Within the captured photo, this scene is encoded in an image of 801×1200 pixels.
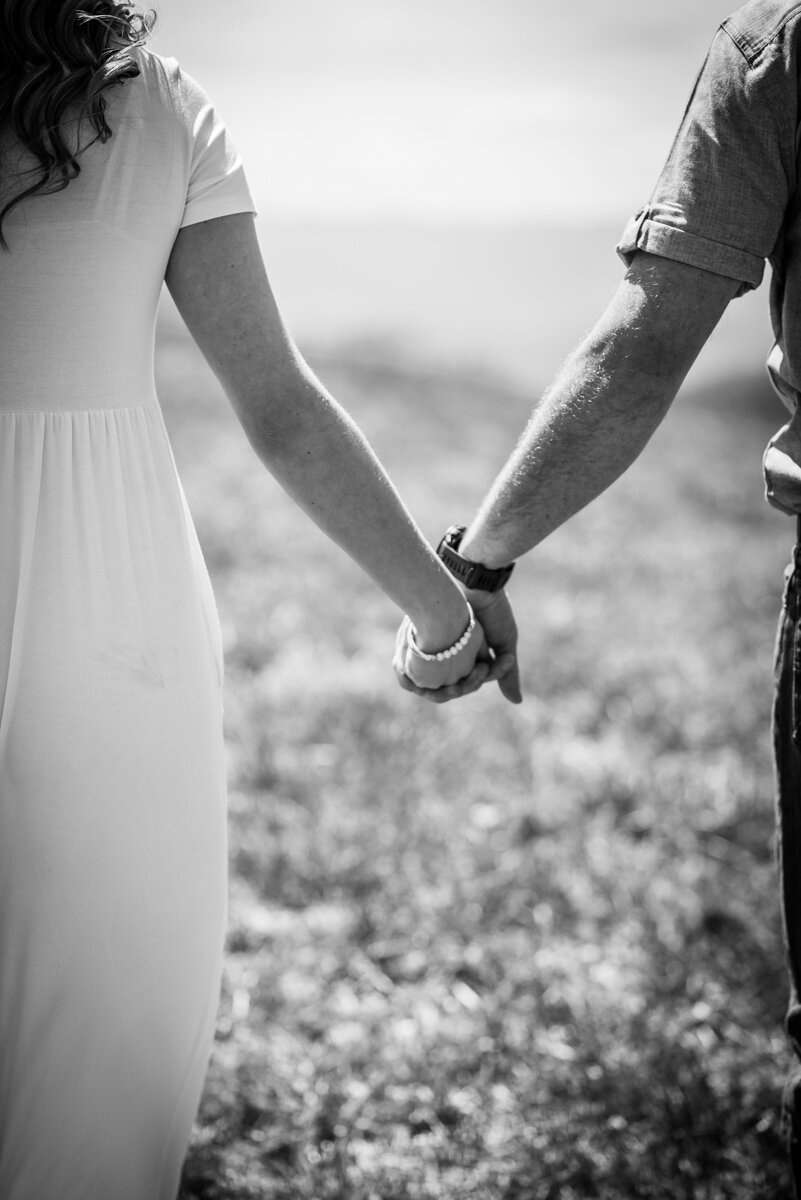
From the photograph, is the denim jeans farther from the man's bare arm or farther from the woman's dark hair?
the woman's dark hair

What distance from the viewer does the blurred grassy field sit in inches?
94.0

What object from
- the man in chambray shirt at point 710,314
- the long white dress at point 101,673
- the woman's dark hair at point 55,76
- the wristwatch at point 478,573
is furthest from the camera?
the wristwatch at point 478,573

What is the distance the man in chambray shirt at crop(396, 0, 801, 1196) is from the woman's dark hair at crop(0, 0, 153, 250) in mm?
949

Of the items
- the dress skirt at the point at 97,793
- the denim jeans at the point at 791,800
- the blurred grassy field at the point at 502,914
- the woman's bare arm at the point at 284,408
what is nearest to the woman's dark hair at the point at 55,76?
the woman's bare arm at the point at 284,408

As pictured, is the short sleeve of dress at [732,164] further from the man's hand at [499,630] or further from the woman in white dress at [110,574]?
the man's hand at [499,630]

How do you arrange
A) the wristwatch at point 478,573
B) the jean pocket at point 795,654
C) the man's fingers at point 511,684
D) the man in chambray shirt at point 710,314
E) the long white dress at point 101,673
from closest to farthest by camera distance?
the long white dress at point 101,673, the man in chambray shirt at point 710,314, the jean pocket at point 795,654, the wristwatch at point 478,573, the man's fingers at point 511,684

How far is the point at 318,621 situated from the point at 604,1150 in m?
3.50

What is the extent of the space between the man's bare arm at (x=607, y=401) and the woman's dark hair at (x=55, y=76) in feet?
3.16

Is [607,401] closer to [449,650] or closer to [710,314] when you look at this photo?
[710,314]

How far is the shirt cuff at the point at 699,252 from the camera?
1.74 meters

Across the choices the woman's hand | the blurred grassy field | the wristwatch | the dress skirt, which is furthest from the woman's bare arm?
the blurred grassy field

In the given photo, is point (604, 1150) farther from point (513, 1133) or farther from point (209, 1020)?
point (209, 1020)

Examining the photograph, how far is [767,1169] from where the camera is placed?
2.32 m

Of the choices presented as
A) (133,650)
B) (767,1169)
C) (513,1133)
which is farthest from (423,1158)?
(133,650)
